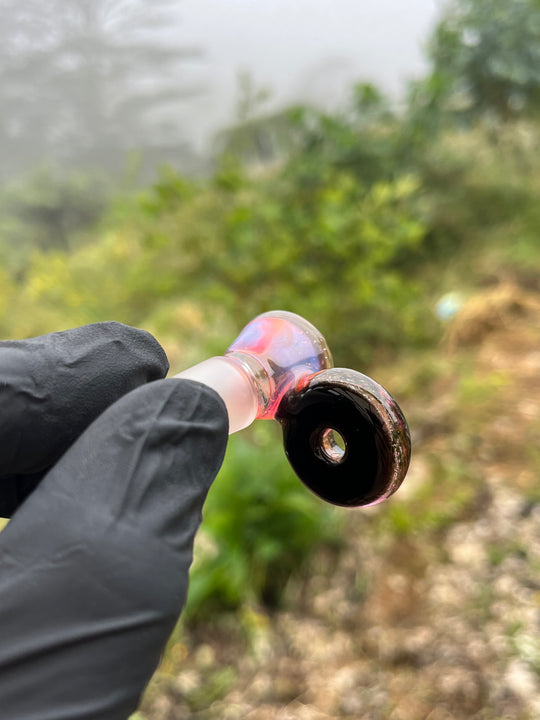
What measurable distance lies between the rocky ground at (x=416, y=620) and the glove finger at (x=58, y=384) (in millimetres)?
902

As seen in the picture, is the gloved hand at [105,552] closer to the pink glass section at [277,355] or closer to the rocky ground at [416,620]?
the pink glass section at [277,355]

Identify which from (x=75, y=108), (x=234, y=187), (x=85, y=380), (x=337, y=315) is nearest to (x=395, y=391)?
(x=337, y=315)

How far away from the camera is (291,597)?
1.34m

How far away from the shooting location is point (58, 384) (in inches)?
20.4

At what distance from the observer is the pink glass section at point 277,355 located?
55 centimetres

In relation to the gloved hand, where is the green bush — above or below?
below

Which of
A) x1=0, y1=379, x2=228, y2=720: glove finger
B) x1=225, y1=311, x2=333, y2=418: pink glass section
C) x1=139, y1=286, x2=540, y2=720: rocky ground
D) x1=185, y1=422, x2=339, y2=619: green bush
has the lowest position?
x1=139, y1=286, x2=540, y2=720: rocky ground

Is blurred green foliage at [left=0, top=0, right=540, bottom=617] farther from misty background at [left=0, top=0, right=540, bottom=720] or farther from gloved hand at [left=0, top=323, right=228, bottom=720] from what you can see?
gloved hand at [left=0, top=323, right=228, bottom=720]

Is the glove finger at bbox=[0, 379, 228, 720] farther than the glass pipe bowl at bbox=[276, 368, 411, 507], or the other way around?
the glass pipe bowl at bbox=[276, 368, 411, 507]

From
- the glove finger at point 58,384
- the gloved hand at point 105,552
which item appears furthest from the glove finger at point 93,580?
the glove finger at point 58,384

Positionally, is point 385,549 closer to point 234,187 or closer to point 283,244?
point 283,244

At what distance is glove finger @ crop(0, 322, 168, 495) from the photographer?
0.50 m

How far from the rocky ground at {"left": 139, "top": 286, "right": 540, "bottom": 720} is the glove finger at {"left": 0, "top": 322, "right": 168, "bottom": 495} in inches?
35.5

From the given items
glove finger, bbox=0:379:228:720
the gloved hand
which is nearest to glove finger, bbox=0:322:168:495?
the gloved hand
